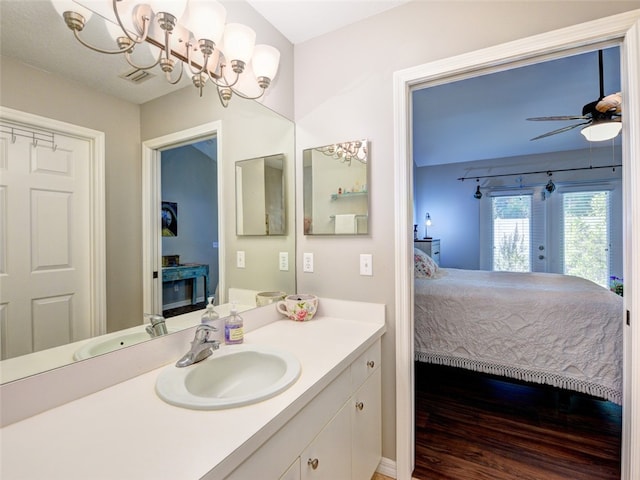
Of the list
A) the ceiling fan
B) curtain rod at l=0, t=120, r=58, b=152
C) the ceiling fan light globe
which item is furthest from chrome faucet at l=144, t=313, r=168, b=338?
the ceiling fan light globe

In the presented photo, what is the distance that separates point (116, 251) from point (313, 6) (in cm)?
148

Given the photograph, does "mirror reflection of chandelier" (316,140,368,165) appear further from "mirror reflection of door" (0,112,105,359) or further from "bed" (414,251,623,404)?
"bed" (414,251,623,404)

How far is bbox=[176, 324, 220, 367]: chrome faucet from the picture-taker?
1.07 metres

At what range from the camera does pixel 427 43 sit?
1.48 m

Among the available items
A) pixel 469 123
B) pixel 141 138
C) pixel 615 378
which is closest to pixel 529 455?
pixel 615 378

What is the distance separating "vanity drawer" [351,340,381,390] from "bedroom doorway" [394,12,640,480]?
12cm

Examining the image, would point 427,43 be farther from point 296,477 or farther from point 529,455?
point 529,455

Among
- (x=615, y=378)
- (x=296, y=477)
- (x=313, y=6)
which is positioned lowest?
(x=615, y=378)

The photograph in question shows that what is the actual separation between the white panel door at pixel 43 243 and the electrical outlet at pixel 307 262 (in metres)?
1.09

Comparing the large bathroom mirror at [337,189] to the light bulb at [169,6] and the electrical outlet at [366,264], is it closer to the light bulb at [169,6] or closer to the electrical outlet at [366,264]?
the electrical outlet at [366,264]

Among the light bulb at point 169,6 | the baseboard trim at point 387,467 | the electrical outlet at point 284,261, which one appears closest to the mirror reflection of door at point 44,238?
the light bulb at point 169,6

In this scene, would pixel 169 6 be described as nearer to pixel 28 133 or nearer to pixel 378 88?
pixel 28 133

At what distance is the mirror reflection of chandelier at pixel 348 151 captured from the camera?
162cm

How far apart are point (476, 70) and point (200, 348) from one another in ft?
5.50
